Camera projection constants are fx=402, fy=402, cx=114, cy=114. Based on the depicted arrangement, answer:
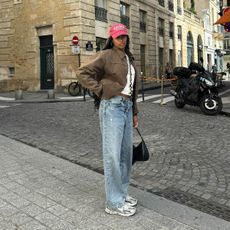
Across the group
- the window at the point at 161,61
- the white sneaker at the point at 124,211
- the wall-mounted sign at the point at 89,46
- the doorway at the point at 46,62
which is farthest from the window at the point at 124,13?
the white sneaker at the point at 124,211

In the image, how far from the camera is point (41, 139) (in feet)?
23.9

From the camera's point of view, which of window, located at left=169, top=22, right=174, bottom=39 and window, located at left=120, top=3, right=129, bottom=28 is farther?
window, located at left=169, top=22, right=174, bottom=39

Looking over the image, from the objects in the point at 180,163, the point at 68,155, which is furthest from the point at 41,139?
the point at 180,163

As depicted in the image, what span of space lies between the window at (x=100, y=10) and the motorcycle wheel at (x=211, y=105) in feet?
37.5

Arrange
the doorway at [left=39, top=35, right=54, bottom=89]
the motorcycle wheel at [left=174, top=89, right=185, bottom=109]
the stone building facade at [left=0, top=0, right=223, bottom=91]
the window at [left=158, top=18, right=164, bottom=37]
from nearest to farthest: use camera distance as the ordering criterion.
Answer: the motorcycle wheel at [left=174, top=89, right=185, bottom=109] → the stone building facade at [left=0, top=0, right=223, bottom=91] → the doorway at [left=39, top=35, right=54, bottom=89] → the window at [left=158, top=18, right=164, bottom=37]

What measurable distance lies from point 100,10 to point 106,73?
59.6 ft

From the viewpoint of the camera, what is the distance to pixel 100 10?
21094mm

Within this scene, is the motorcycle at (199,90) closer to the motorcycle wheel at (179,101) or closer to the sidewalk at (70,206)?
the motorcycle wheel at (179,101)

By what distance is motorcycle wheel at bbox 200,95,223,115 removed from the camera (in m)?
10.6

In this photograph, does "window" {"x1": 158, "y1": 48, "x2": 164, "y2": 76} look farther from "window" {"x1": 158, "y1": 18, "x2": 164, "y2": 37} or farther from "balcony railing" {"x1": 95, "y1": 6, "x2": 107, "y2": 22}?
"balcony railing" {"x1": 95, "y1": 6, "x2": 107, "y2": 22}

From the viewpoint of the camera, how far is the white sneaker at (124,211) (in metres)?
3.67

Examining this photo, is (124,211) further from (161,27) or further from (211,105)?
(161,27)

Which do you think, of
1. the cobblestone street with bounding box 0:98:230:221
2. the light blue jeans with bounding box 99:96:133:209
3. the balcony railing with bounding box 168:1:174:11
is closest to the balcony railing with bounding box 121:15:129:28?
the balcony railing with bounding box 168:1:174:11

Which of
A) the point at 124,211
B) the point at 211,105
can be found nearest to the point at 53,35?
the point at 211,105
